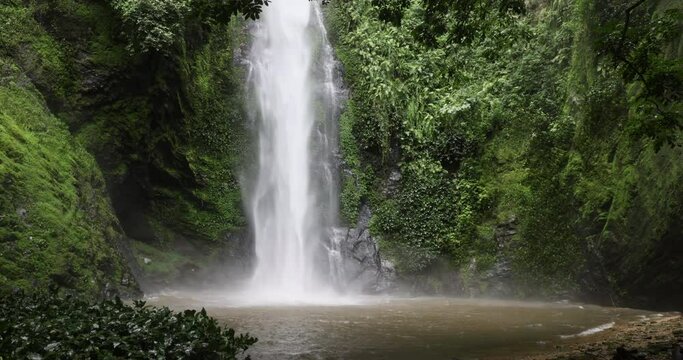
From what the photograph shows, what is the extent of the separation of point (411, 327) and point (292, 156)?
10.1m

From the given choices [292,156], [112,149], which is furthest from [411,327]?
[292,156]

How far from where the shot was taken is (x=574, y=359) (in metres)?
5.11

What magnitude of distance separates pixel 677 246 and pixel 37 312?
9.36 meters

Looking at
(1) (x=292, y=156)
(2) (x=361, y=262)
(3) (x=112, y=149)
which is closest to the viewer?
(3) (x=112, y=149)

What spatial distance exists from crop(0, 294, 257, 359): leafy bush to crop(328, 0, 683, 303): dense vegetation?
4.66m

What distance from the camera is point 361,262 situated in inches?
634

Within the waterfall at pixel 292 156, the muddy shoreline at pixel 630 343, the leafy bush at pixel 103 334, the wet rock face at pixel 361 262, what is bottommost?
the muddy shoreline at pixel 630 343

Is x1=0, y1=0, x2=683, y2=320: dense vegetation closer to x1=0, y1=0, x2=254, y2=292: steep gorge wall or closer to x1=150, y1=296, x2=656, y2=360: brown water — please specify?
x1=0, y1=0, x2=254, y2=292: steep gorge wall

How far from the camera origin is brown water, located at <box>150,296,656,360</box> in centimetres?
642

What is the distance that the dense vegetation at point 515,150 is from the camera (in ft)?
29.8

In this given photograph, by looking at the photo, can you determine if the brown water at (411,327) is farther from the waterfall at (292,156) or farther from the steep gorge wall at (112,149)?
the waterfall at (292,156)

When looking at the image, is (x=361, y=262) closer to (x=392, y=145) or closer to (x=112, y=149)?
(x=392, y=145)

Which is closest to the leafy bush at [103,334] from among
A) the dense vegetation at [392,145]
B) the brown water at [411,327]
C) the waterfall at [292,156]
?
the brown water at [411,327]

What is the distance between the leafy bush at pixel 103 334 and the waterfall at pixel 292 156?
31.5 feet
